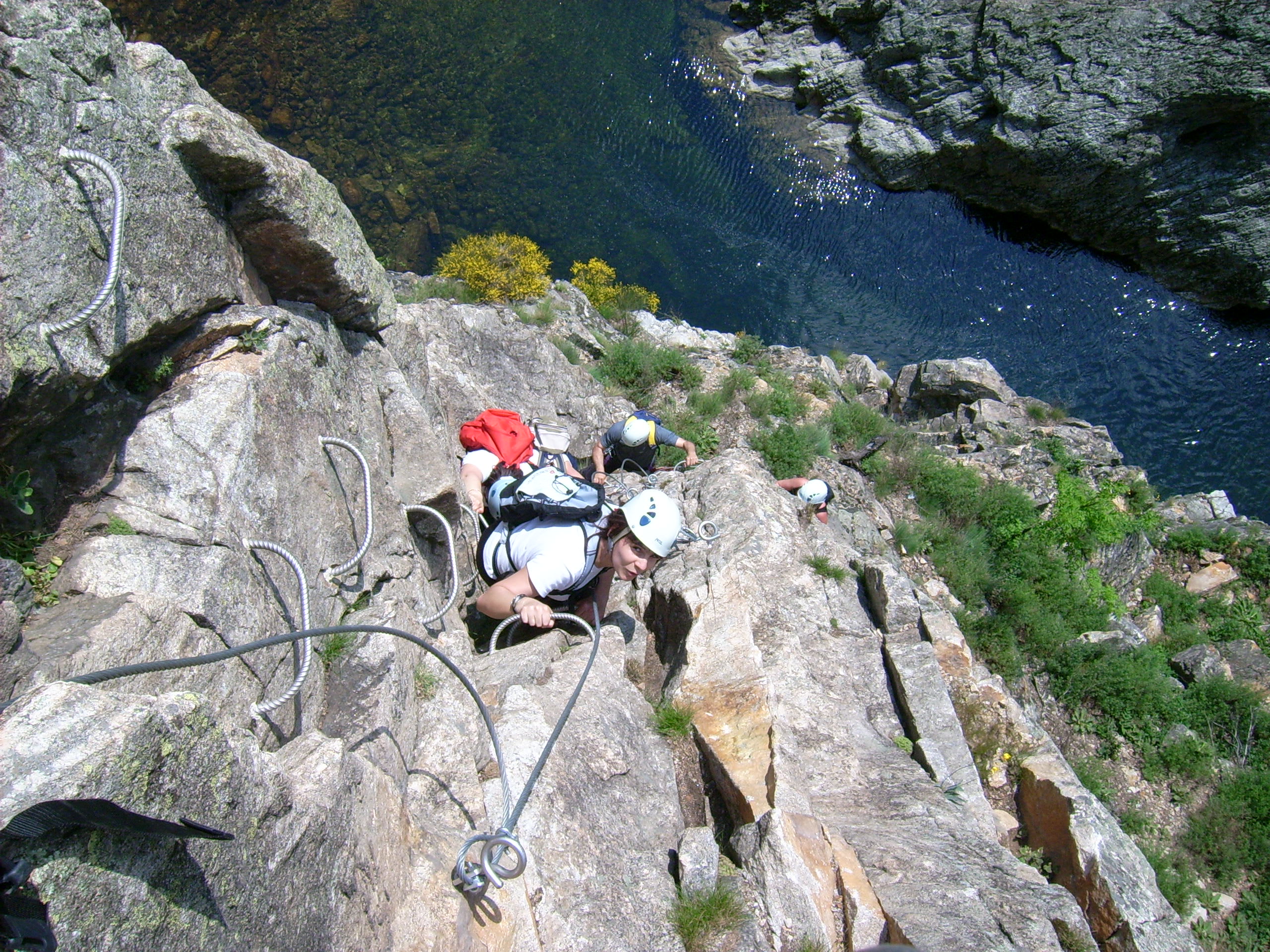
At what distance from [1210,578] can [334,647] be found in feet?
45.1

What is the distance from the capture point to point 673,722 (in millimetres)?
4145

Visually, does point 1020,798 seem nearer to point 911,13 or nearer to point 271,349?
point 271,349

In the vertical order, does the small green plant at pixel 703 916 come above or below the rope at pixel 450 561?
below

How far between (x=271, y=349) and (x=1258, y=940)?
9582 mm

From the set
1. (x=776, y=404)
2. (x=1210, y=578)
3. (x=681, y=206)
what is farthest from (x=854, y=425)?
(x=681, y=206)

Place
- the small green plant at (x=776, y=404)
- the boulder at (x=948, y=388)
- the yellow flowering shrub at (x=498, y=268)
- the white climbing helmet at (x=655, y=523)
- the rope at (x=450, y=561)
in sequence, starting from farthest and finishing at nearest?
the boulder at (x=948, y=388)
the yellow flowering shrub at (x=498, y=268)
the small green plant at (x=776, y=404)
the white climbing helmet at (x=655, y=523)
the rope at (x=450, y=561)

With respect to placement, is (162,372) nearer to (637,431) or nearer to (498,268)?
(637,431)

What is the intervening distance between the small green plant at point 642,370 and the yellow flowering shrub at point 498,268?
6.24 feet

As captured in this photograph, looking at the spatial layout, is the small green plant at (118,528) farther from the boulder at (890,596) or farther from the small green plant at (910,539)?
the small green plant at (910,539)

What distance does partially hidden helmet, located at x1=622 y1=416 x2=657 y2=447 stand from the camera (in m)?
6.96


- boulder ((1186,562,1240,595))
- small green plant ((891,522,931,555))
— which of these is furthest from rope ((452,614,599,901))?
boulder ((1186,562,1240,595))

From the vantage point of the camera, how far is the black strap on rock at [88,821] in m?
1.32

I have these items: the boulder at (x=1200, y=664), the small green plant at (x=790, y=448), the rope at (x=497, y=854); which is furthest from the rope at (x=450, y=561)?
the boulder at (x=1200, y=664)

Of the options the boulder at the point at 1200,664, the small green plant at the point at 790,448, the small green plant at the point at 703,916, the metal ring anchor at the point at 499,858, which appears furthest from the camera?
the boulder at the point at 1200,664
